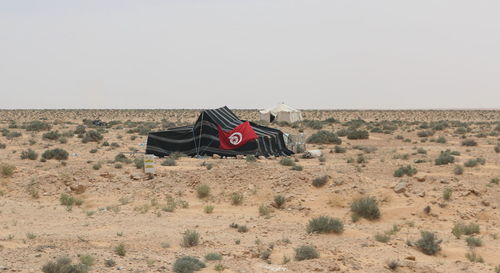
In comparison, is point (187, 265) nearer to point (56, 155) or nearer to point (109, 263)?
point (109, 263)

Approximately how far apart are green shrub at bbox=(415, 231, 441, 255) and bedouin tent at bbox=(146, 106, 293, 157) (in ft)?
43.5

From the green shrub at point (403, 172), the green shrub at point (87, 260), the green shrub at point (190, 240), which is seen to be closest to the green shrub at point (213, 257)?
the green shrub at point (190, 240)

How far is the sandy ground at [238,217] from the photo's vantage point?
9695 mm

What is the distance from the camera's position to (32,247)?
10.1m

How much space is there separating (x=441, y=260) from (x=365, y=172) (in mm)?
9002

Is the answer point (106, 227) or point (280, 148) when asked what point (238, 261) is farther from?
point (280, 148)

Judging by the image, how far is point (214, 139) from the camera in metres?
24.0

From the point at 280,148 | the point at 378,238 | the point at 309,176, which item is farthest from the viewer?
the point at 280,148

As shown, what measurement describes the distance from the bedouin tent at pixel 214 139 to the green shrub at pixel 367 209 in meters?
10.2

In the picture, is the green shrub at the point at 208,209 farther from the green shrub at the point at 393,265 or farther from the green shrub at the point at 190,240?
the green shrub at the point at 393,265

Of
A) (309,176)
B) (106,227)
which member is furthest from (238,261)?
(309,176)

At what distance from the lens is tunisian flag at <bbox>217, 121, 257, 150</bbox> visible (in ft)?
77.9

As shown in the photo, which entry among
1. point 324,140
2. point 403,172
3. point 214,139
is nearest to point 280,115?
point 324,140

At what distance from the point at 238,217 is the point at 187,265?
5246 mm
